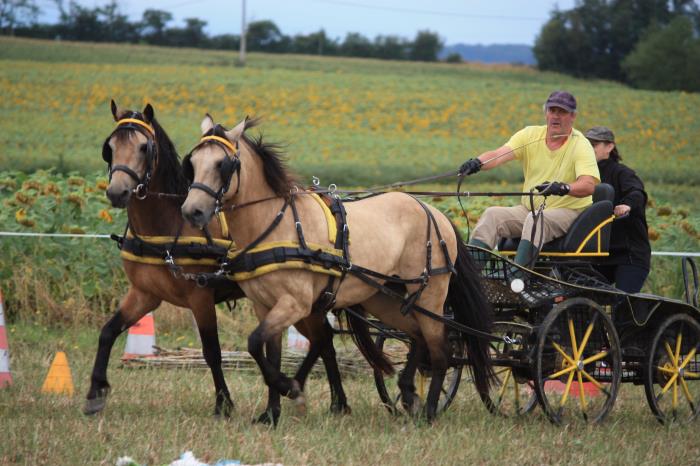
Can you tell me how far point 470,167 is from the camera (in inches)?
281

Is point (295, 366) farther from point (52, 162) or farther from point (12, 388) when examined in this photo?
point (52, 162)

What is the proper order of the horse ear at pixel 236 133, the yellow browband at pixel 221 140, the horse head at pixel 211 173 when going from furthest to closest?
the horse ear at pixel 236 133, the yellow browband at pixel 221 140, the horse head at pixel 211 173

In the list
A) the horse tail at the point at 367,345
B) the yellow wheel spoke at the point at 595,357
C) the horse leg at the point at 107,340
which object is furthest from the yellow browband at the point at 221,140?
the yellow wheel spoke at the point at 595,357

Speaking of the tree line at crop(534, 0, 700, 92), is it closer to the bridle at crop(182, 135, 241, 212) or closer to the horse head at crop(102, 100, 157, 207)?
the horse head at crop(102, 100, 157, 207)

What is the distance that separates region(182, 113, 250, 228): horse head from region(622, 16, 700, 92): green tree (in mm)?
23236

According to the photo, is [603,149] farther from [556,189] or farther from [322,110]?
[322,110]

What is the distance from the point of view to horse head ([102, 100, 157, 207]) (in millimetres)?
6176

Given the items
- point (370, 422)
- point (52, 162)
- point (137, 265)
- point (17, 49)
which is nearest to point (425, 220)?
point (370, 422)

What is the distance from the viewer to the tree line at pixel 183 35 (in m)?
27.5

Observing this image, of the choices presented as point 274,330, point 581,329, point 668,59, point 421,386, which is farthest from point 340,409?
point 668,59

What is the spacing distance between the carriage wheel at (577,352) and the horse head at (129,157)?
2782mm

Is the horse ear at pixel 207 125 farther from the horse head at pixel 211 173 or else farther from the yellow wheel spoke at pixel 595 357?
the yellow wheel spoke at pixel 595 357

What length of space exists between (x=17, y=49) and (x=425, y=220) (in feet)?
72.9

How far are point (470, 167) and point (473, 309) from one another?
3.30 feet
